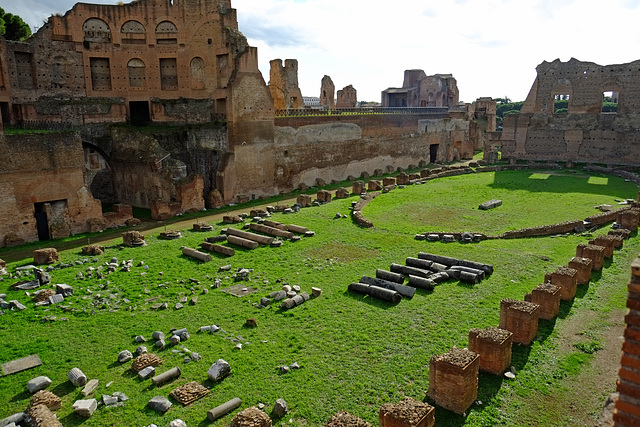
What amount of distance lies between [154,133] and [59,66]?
733cm

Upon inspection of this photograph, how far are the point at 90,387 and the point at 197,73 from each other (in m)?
22.5

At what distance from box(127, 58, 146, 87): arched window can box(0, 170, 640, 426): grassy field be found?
44.9ft

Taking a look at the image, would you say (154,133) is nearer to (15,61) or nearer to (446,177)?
(15,61)

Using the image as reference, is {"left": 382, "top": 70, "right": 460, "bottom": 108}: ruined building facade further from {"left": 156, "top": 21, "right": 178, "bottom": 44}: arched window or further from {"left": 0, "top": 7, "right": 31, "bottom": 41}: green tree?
{"left": 0, "top": 7, "right": 31, "bottom": 41}: green tree

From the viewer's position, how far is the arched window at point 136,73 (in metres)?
26.1

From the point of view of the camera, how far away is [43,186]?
16625 mm

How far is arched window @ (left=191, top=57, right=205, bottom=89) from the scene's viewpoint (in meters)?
26.9

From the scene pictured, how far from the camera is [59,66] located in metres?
24.0

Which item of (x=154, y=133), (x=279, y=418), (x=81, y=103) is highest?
(x=81, y=103)

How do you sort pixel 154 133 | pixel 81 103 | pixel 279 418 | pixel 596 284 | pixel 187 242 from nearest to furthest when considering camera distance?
1. pixel 279 418
2. pixel 596 284
3. pixel 187 242
4. pixel 154 133
5. pixel 81 103

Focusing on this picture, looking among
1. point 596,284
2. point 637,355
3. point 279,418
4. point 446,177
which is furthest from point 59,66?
point 637,355

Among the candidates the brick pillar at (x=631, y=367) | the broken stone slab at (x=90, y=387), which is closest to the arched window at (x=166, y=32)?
the broken stone slab at (x=90, y=387)

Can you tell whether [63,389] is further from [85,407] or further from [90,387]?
[85,407]

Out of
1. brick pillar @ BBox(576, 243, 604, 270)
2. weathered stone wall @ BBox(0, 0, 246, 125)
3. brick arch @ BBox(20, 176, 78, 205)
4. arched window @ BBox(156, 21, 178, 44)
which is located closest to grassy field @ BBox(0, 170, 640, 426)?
brick pillar @ BBox(576, 243, 604, 270)
